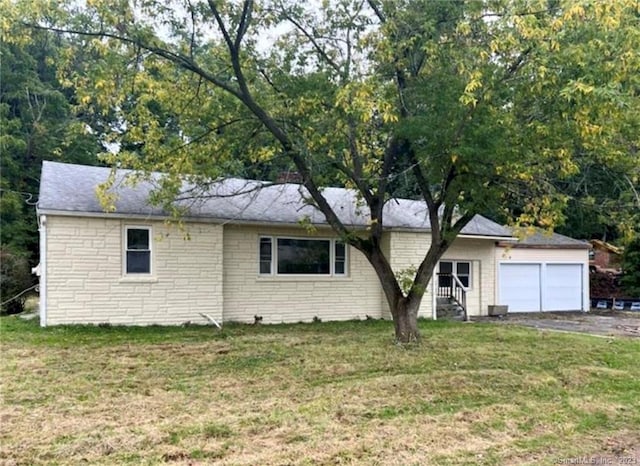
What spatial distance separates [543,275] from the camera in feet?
65.6

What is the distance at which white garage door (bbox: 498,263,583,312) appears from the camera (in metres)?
19.2

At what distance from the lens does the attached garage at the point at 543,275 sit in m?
19.1

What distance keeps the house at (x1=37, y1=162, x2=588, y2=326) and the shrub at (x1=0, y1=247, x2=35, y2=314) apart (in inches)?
130

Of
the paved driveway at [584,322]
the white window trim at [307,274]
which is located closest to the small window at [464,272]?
the paved driveway at [584,322]

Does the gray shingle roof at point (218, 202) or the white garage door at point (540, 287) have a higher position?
the gray shingle roof at point (218, 202)

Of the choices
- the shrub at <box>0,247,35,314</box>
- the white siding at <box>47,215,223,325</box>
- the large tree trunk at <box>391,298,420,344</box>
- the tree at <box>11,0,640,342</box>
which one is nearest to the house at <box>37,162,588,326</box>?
the white siding at <box>47,215,223,325</box>

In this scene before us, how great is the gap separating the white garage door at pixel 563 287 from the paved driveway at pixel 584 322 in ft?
2.26

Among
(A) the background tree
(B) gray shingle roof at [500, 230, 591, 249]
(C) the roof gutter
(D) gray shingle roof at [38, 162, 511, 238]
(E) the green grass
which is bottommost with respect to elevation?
(E) the green grass

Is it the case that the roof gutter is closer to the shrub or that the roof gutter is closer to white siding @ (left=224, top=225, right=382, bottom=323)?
white siding @ (left=224, top=225, right=382, bottom=323)

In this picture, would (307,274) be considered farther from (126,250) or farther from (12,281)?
(12,281)

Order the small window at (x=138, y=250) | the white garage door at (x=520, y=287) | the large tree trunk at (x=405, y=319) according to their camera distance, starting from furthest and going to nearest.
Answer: the white garage door at (x=520, y=287), the small window at (x=138, y=250), the large tree trunk at (x=405, y=319)

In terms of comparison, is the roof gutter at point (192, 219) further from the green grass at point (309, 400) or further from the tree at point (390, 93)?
the green grass at point (309, 400)

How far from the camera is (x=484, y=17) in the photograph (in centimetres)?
830

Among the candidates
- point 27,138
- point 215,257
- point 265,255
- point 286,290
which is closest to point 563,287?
point 286,290
